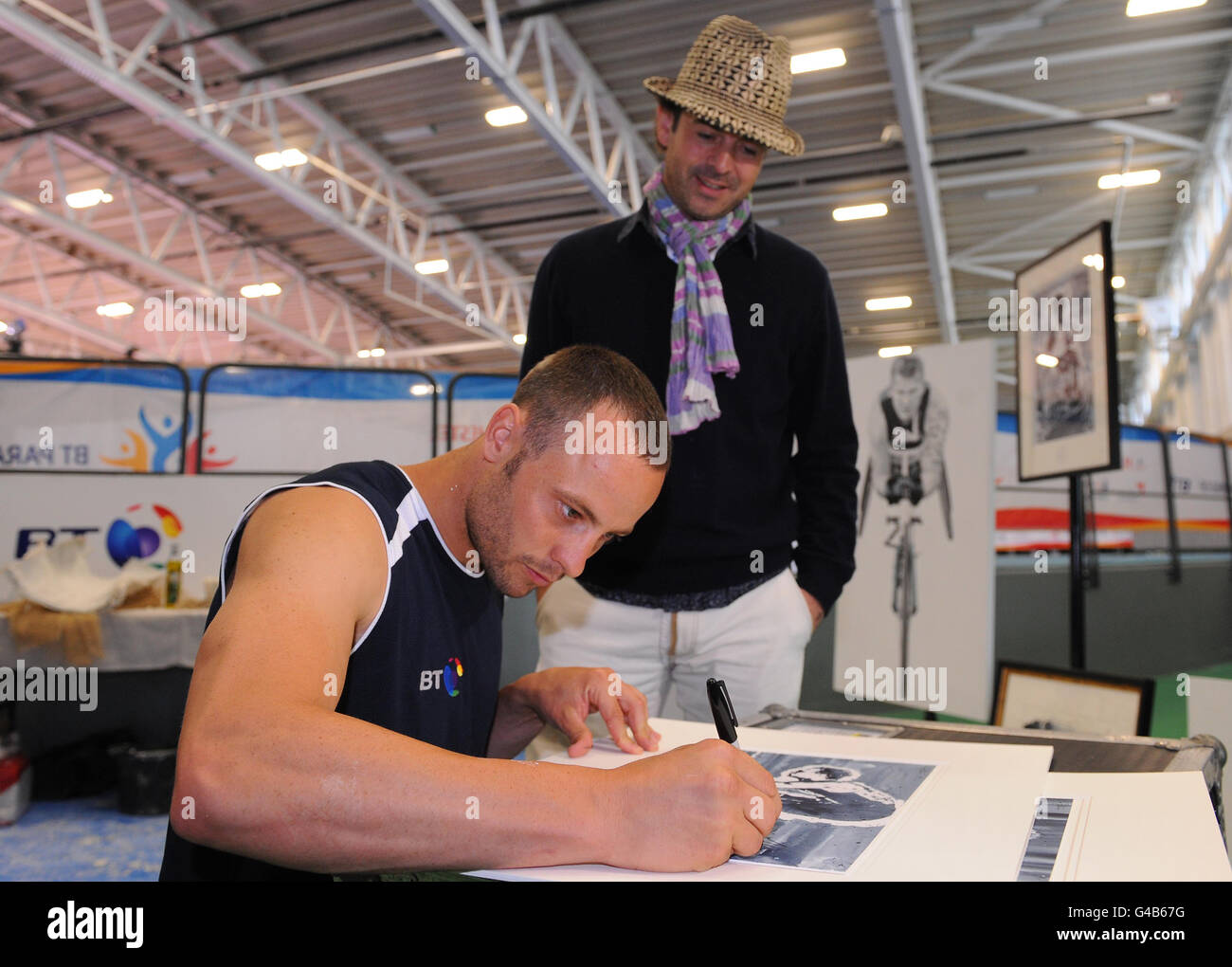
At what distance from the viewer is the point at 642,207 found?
1.86 meters

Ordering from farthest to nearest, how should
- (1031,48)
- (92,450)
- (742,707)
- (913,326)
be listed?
(913,326) → (1031,48) → (92,450) → (742,707)

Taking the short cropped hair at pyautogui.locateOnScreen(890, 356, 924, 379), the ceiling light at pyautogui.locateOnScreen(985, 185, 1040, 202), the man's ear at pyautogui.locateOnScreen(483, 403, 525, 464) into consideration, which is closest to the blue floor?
the man's ear at pyautogui.locateOnScreen(483, 403, 525, 464)

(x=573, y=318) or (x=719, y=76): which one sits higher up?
(x=719, y=76)

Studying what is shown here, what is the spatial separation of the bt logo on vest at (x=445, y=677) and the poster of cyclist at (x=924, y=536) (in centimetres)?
256

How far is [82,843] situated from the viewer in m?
3.05

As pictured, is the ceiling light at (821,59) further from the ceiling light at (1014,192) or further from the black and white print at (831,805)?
the black and white print at (831,805)

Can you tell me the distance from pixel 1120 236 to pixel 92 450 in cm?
1160

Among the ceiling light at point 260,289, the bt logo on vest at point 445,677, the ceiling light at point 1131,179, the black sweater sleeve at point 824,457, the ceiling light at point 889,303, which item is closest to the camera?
the bt logo on vest at point 445,677

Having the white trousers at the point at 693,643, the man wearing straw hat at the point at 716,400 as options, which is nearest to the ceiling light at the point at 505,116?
the man wearing straw hat at the point at 716,400

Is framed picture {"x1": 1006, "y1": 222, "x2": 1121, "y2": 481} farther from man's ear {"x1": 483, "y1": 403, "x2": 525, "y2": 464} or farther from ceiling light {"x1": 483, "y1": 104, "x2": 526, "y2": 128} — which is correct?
ceiling light {"x1": 483, "y1": 104, "x2": 526, "y2": 128}

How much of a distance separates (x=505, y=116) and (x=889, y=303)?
22.5ft

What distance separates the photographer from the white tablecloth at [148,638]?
3.67 metres
